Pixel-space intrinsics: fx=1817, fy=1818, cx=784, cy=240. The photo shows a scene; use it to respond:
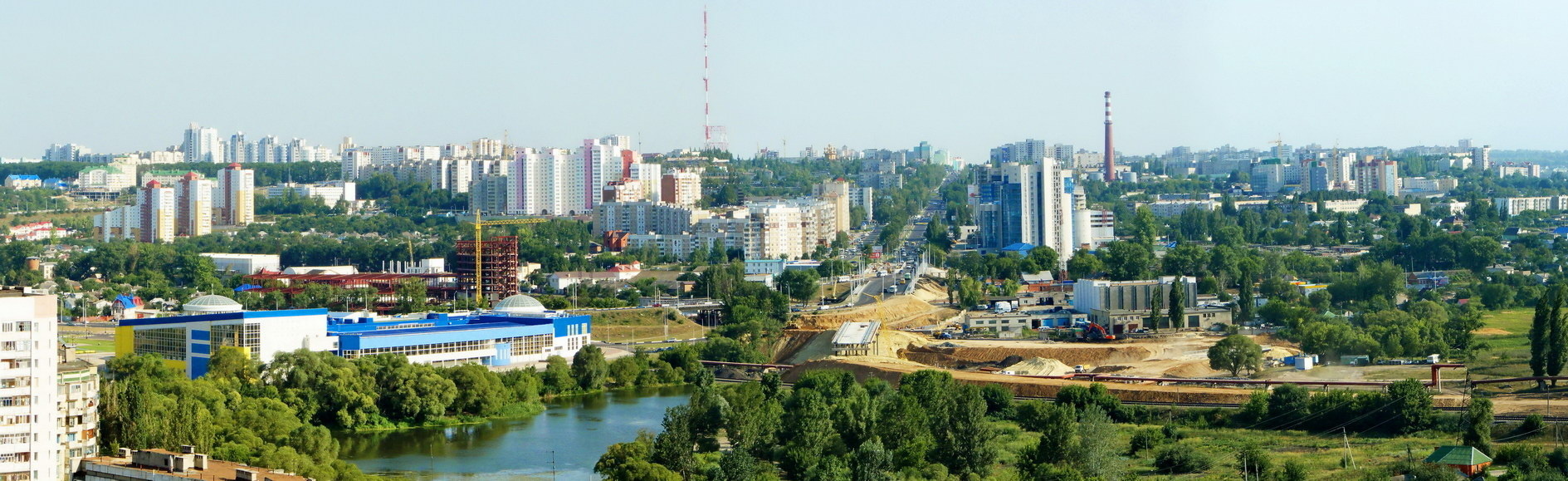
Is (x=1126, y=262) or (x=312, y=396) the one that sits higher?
(x=1126, y=262)

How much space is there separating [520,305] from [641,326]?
2800mm

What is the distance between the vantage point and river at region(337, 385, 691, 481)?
1390 centimetres

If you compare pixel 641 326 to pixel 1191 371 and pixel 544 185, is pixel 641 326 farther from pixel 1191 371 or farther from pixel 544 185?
pixel 544 185

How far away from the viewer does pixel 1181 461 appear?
1284 centimetres

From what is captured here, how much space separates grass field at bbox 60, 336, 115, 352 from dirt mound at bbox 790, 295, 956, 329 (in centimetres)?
899

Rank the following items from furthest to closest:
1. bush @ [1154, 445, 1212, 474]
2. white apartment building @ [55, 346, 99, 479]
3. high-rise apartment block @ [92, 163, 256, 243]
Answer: high-rise apartment block @ [92, 163, 256, 243] → bush @ [1154, 445, 1212, 474] → white apartment building @ [55, 346, 99, 479]

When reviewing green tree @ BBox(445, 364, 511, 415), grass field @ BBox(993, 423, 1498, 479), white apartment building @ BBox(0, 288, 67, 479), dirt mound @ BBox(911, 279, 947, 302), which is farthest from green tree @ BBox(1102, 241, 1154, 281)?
white apartment building @ BBox(0, 288, 67, 479)

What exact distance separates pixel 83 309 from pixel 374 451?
16.2 metres

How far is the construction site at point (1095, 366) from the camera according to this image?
16109 millimetres

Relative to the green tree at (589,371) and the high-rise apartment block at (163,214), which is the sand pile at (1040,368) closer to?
the green tree at (589,371)

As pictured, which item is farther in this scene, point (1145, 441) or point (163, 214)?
point (163, 214)

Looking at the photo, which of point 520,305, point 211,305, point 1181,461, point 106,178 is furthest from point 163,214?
point 1181,461

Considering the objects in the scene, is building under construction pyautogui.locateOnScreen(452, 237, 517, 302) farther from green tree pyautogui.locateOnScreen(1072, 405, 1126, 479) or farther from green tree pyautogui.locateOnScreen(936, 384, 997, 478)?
green tree pyautogui.locateOnScreen(1072, 405, 1126, 479)

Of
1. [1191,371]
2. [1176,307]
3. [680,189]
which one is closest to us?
[1191,371]
